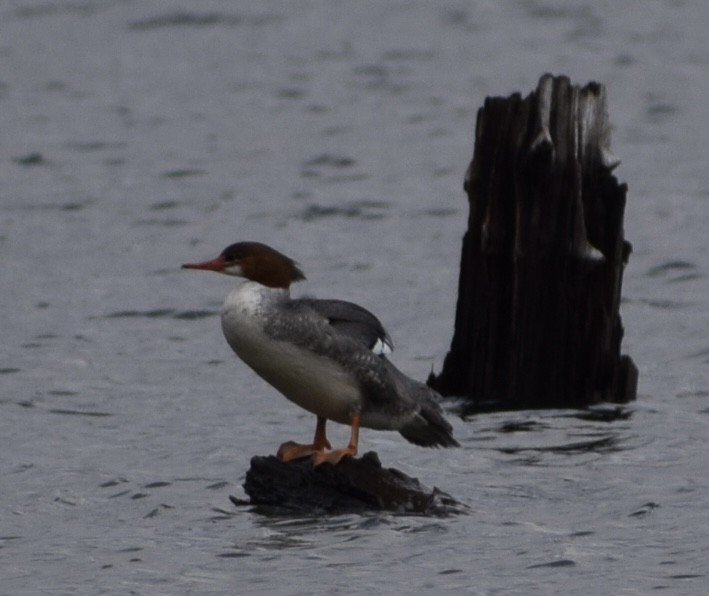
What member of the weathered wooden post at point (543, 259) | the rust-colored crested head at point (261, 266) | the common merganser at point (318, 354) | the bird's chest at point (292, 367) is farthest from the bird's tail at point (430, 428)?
the weathered wooden post at point (543, 259)

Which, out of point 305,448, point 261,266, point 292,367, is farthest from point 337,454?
point 261,266

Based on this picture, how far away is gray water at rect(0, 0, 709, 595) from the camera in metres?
8.73

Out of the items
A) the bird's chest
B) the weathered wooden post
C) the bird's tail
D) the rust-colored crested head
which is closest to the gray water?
the weathered wooden post

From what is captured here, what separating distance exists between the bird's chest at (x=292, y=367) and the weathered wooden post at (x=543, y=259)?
2.29 metres

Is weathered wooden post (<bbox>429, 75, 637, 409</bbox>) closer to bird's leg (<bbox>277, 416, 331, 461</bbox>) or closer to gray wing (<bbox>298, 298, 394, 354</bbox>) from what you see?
gray wing (<bbox>298, 298, 394, 354</bbox>)

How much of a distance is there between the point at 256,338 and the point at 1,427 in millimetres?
3291

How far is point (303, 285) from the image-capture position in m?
15.0

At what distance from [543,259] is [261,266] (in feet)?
7.85

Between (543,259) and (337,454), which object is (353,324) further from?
(543,259)

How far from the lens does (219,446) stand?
10.9 m

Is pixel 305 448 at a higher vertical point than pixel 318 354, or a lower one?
lower

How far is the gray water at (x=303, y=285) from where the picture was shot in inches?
344

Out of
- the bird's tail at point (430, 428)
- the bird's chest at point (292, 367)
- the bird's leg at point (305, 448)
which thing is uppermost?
the bird's chest at point (292, 367)

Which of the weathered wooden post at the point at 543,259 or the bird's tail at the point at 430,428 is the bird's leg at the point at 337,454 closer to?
the bird's tail at the point at 430,428
